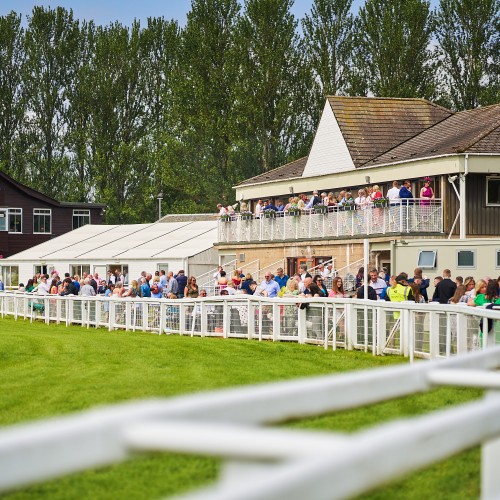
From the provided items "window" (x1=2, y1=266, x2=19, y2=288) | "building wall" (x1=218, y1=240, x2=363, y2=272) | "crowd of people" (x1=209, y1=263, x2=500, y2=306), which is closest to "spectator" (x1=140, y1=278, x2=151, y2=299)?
"crowd of people" (x1=209, y1=263, x2=500, y2=306)

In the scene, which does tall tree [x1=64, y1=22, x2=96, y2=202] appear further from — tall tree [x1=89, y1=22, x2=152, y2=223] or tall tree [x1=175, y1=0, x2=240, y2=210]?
tall tree [x1=175, y1=0, x2=240, y2=210]

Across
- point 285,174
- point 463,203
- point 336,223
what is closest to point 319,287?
point 463,203

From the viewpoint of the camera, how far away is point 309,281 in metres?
29.5

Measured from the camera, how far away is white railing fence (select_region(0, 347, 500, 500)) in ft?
10.7

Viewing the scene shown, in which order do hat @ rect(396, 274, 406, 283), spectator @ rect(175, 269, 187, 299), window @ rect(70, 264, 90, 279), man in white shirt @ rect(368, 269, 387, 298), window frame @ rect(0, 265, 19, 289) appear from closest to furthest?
1. hat @ rect(396, 274, 406, 283)
2. man in white shirt @ rect(368, 269, 387, 298)
3. spectator @ rect(175, 269, 187, 299)
4. window @ rect(70, 264, 90, 279)
5. window frame @ rect(0, 265, 19, 289)

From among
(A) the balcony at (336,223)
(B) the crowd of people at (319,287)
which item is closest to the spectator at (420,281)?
(B) the crowd of people at (319,287)

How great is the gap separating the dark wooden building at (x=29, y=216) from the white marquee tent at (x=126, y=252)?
972cm

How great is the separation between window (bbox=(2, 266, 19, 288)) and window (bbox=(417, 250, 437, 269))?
35.9m

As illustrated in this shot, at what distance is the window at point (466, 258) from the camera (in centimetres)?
3253

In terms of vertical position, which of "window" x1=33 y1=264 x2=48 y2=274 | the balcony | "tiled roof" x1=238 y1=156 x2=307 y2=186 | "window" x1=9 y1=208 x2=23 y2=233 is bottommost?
"window" x1=33 y1=264 x2=48 y2=274

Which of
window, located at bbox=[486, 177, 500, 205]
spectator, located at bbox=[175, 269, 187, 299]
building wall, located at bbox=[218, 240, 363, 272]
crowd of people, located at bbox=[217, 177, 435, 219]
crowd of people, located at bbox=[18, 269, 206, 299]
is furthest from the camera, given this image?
building wall, located at bbox=[218, 240, 363, 272]

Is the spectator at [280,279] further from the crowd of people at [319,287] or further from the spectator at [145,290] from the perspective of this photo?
the spectator at [145,290]

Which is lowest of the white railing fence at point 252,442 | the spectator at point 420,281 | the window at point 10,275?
the window at point 10,275

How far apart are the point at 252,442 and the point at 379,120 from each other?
164 ft
